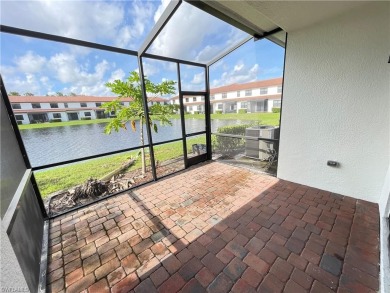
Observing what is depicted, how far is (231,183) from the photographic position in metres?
3.42

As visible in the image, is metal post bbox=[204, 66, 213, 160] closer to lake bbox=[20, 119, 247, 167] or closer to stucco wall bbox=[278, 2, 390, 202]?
lake bbox=[20, 119, 247, 167]

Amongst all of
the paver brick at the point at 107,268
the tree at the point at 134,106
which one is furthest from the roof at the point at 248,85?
the paver brick at the point at 107,268

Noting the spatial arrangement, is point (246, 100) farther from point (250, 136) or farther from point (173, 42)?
point (173, 42)

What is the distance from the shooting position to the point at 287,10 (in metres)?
2.22

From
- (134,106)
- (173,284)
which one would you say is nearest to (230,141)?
(134,106)

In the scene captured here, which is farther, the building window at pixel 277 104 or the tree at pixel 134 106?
the tree at pixel 134 106

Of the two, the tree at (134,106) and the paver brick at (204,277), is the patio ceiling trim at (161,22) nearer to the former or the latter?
the tree at (134,106)

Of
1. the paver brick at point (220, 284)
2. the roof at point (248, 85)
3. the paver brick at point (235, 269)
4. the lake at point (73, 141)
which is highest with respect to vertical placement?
the roof at point (248, 85)

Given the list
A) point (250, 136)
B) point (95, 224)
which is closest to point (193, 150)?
point (250, 136)

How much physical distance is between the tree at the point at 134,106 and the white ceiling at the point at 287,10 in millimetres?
1941

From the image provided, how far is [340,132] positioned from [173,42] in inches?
128

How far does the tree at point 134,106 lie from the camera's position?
3.75 metres

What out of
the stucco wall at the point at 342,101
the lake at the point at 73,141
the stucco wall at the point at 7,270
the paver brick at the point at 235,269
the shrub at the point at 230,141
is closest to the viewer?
the stucco wall at the point at 7,270

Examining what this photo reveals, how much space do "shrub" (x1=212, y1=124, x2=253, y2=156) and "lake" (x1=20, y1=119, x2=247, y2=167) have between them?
253 mm
